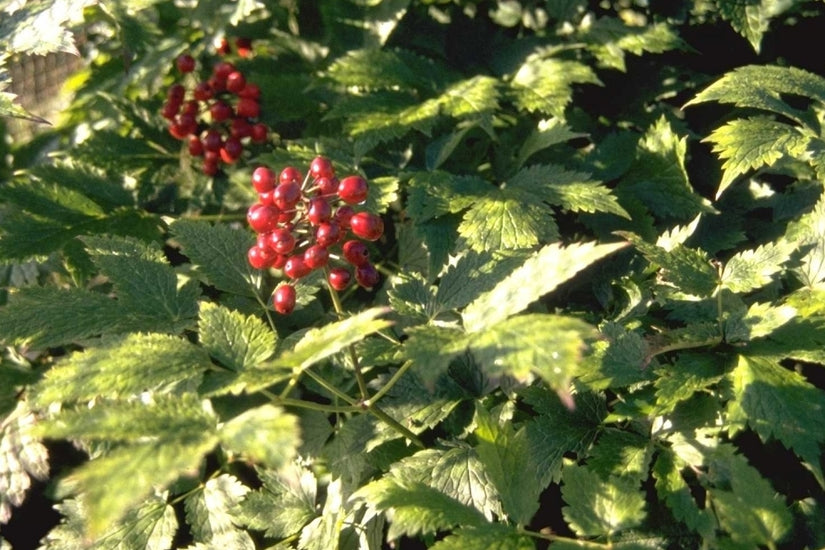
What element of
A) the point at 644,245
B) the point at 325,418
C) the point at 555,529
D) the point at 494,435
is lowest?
the point at 555,529

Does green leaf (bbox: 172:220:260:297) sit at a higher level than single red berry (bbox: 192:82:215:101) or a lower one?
lower


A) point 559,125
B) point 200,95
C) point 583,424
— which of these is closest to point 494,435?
point 583,424

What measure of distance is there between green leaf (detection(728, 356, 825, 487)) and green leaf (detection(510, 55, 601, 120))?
70cm

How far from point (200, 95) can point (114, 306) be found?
96 cm

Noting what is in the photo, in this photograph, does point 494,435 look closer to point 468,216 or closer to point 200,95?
point 468,216

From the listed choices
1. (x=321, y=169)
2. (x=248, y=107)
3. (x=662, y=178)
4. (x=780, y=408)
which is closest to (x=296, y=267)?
(x=321, y=169)

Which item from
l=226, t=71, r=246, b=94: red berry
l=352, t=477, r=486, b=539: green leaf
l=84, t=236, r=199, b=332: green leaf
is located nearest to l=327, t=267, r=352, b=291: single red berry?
l=84, t=236, r=199, b=332: green leaf

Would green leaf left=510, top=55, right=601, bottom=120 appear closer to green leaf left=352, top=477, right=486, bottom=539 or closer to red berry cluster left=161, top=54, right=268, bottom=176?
red berry cluster left=161, top=54, right=268, bottom=176

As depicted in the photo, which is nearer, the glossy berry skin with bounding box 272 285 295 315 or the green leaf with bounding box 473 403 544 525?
the green leaf with bounding box 473 403 544 525

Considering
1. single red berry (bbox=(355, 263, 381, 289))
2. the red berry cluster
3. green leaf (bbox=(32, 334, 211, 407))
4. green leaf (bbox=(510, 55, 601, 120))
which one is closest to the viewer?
green leaf (bbox=(32, 334, 211, 407))

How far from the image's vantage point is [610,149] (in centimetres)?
172

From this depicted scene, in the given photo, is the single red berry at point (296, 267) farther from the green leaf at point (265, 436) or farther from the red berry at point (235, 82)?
the red berry at point (235, 82)

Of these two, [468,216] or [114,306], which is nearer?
[114,306]

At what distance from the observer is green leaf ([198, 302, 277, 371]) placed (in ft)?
Result: 3.53
